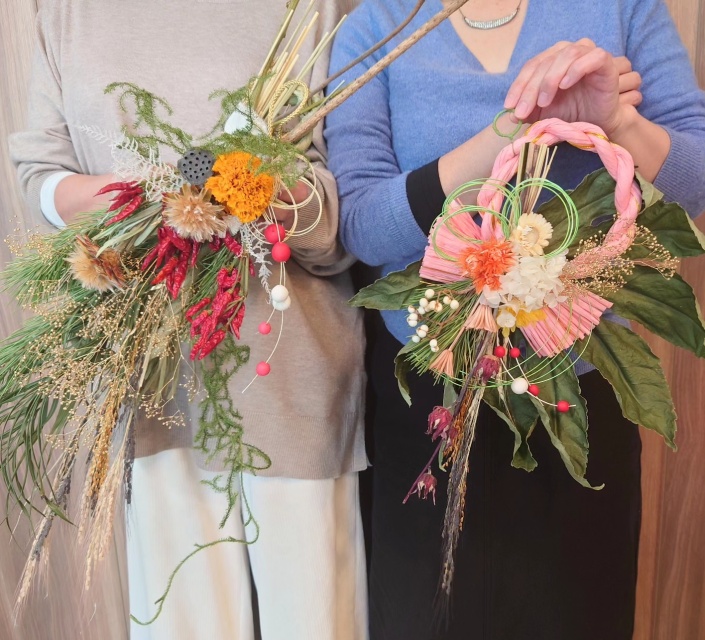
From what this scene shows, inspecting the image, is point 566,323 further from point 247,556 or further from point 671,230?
point 247,556

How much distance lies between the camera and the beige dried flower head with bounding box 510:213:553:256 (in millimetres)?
697

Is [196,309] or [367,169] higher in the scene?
[367,169]

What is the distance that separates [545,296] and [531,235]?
7 centimetres

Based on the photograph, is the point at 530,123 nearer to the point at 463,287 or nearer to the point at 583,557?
the point at 463,287

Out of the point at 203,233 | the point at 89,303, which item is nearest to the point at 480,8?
the point at 203,233

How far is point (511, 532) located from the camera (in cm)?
95

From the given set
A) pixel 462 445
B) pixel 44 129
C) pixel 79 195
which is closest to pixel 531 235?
pixel 462 445

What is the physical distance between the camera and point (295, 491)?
99 centimetres

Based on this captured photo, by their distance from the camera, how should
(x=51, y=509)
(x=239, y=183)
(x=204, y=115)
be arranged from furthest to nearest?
1. (x=204, y=115)
2. (x=51, y=509)
3. (x=239, y=183)

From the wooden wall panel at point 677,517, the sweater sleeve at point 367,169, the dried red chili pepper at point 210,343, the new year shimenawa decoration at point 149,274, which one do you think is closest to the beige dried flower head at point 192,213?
the new year shimenawa decoration at point 149,274

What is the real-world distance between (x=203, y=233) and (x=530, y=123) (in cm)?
41

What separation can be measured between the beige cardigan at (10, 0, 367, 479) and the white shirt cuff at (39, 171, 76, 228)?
17mm

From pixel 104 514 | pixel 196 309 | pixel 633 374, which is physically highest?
pixel 196 309

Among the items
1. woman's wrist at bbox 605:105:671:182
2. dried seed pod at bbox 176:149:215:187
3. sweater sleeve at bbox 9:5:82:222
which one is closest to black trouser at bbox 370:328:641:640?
woman's wrist at bbox 605:105:671:182
